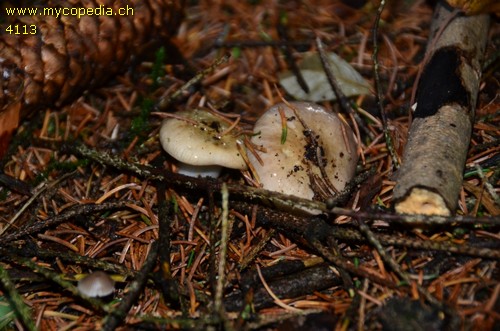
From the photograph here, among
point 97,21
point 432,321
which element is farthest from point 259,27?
point 432,321

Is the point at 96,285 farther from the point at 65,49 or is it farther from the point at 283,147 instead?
the point at 65,49

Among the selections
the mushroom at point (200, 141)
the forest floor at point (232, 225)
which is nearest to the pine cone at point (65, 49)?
the forest floor at point (232, 225)

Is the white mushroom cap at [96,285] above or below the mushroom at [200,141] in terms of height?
below

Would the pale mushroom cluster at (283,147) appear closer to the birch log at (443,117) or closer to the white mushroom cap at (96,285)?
the birch log at (443,117)

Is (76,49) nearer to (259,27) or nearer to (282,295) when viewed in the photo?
(259,27)

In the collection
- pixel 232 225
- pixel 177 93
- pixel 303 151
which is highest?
pixel 177 93

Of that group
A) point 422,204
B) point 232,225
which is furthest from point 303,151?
point 422,204
